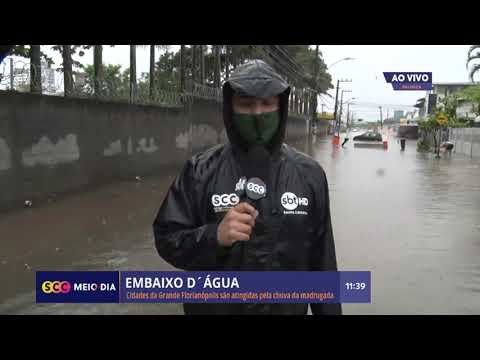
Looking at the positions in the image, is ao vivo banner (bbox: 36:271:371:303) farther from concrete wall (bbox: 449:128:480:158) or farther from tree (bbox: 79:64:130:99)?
concrete wall (bbox: 449:128:480:158)

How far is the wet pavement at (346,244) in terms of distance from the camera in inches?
167

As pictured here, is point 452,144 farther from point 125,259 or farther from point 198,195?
point 198,195

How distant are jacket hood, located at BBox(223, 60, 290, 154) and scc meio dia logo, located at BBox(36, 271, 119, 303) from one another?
40.2 inches

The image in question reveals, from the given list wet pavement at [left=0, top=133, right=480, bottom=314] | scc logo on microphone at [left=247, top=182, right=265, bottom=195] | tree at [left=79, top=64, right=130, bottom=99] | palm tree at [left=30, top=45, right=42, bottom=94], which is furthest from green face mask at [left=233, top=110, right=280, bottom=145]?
tree at [left=79, top=64, right=130, bottom=99]

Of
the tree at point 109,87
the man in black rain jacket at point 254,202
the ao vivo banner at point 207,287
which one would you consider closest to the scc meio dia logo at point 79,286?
the ao vivo banner at point 207,287

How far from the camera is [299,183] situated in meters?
1.78

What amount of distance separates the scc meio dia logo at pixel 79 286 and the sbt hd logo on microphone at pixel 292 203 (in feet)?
3.38

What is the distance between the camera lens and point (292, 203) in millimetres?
1731

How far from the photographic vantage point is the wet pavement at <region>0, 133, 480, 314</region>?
425 cm

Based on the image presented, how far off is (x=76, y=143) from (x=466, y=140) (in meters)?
24.8

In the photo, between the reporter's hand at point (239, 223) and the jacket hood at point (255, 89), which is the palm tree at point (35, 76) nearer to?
the jacket hood at point (255, 89)

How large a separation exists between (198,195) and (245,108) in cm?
36

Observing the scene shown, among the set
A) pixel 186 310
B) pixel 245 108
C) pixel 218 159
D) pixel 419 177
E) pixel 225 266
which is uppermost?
pixel 245 108
